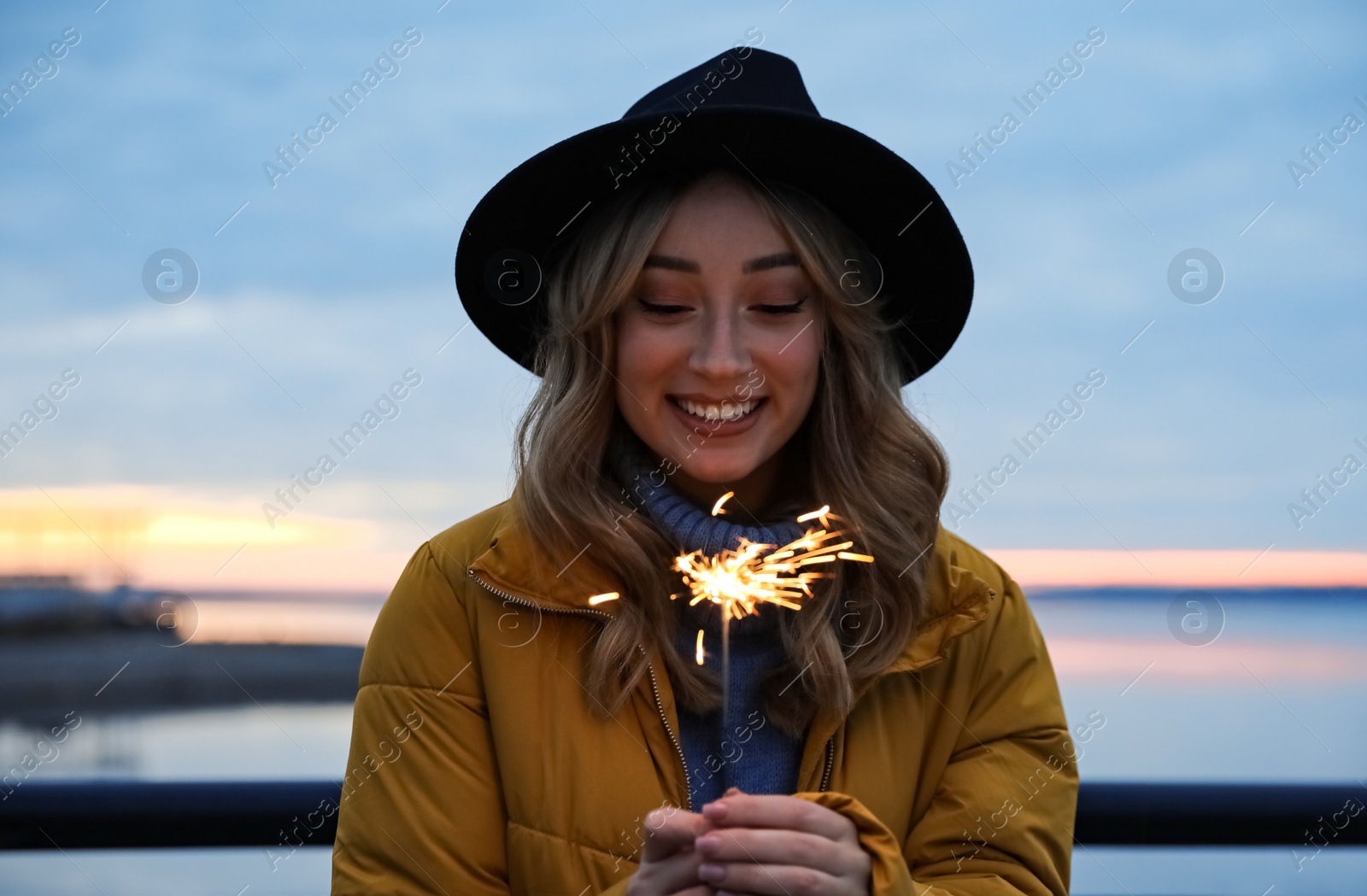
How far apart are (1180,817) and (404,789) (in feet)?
5.19

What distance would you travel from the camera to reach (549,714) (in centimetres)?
183

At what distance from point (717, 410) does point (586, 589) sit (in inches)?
15.1

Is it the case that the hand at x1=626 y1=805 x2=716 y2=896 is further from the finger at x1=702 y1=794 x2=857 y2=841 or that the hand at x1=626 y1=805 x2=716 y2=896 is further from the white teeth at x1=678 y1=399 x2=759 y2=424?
the white teeth at x1=678 y1=399 x2=759 y2=424

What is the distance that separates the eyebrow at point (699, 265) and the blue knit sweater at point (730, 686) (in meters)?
0.40

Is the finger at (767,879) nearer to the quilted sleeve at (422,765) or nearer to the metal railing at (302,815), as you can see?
the quilted sleeve at (422,765)

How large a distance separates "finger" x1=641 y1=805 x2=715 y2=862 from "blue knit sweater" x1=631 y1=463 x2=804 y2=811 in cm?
27

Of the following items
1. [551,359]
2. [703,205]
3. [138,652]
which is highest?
[138,652]

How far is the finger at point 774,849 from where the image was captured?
1.52 meters

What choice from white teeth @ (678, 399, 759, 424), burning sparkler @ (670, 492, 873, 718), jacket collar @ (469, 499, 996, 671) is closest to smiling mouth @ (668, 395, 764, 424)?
white teeth @ (678, 399, 759, 424)

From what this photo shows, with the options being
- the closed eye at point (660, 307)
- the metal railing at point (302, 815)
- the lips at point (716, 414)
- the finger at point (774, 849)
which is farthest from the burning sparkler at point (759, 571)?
the metal railing at point (302, 815)

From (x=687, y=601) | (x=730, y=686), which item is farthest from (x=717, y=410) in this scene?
(x=730, y=686)

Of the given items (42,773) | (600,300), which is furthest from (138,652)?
(600,300)

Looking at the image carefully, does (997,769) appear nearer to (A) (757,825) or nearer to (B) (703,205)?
(A) (757,825)

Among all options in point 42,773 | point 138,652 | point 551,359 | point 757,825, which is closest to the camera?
point 757,825
